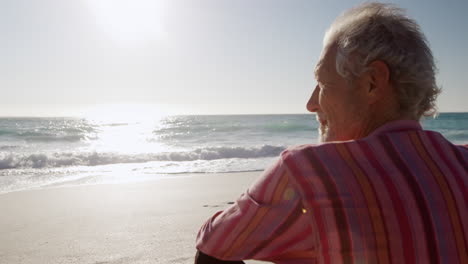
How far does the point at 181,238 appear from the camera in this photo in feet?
11.1

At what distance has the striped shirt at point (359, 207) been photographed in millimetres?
760

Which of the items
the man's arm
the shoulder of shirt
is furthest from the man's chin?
the man's arm

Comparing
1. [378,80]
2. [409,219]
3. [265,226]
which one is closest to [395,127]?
[378,80]

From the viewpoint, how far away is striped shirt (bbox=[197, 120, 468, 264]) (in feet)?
2.49

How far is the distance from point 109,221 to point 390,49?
3780 mm

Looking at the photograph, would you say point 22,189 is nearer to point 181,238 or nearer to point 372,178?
point 181,238

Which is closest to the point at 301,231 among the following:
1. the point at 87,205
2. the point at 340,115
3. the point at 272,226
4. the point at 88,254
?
the point at 272,226

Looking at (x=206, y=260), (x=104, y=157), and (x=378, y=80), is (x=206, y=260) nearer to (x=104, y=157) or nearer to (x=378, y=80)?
(x=378, y=80)

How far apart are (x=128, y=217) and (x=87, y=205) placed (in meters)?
1.02

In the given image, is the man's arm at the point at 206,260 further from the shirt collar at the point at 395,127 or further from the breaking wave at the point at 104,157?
the breaking wave at the point at 104,157

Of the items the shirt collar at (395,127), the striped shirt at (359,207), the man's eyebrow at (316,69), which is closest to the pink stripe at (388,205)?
the striped shirt at (359,207)

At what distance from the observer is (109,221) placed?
13.3 ft

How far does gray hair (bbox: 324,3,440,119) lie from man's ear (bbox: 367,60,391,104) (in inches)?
0.5

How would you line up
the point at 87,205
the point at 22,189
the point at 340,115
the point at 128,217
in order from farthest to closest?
the point at 22,189, the point at 87,205, the point at 128,217, the point at 340,115
